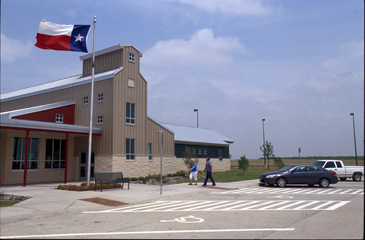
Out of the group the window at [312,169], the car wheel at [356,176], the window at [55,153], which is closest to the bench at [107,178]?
the window at [55,153]

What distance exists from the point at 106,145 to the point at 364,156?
80.6ft

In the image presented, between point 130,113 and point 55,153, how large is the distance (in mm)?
6527

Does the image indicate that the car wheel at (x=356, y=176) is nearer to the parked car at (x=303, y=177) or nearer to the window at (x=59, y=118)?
the parked car at (x=303, y=177)

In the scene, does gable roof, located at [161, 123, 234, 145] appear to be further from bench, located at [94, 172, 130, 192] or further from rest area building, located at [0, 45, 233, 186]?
bench, located at [94, 172, 130, 192]

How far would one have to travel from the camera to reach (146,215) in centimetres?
1068

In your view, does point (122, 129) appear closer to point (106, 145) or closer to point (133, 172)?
point (106, 145)

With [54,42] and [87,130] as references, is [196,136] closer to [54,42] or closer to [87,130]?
[87,130]

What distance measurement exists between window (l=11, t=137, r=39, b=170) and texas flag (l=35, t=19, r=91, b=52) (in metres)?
7.55

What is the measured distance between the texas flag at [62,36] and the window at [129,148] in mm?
9098

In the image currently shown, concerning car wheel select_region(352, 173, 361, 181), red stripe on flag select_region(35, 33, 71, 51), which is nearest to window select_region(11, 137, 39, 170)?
red stripe on flag select_region(35, 33, 71, 51)

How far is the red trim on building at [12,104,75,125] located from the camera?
24.2 metres

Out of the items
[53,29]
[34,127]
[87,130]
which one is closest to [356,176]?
[87,130]

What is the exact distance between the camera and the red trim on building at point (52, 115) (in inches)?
951

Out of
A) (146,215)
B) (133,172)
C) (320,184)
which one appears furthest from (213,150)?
(146,215)
